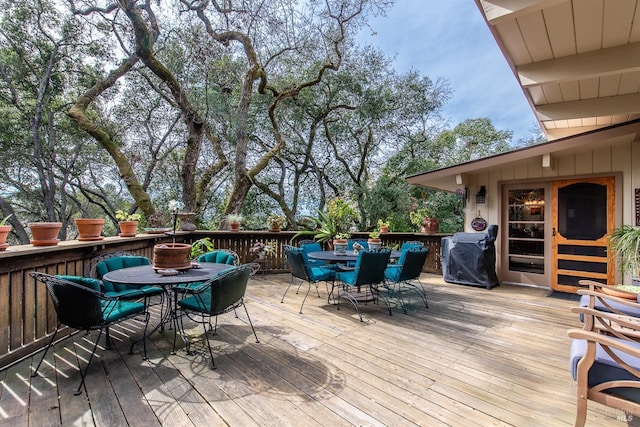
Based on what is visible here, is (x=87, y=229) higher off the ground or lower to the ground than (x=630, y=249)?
higher

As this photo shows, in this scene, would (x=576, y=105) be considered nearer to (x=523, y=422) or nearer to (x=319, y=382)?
(x=523, y=422)

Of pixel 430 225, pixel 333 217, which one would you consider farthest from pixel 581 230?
pixel 333 217

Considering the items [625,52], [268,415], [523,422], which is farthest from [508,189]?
[268,415]

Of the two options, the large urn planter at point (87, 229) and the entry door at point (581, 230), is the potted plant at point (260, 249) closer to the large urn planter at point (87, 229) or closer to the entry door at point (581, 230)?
the large urn planter at point (87, 229)

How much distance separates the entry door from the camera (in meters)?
4.67

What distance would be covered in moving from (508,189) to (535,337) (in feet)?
11.4

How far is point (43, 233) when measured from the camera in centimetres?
275

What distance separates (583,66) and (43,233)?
17.5 ft

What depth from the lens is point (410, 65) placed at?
9484 mm

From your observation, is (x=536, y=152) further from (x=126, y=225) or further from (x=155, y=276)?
(x=126, y=225)

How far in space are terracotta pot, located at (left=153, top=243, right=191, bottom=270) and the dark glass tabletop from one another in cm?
7

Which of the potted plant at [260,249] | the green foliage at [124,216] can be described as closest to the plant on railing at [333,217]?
the potted plant at [260,249]

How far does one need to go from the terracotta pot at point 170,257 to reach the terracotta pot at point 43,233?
0.94 meters

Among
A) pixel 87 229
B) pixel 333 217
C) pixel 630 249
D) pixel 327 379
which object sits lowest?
pixel 327 379
